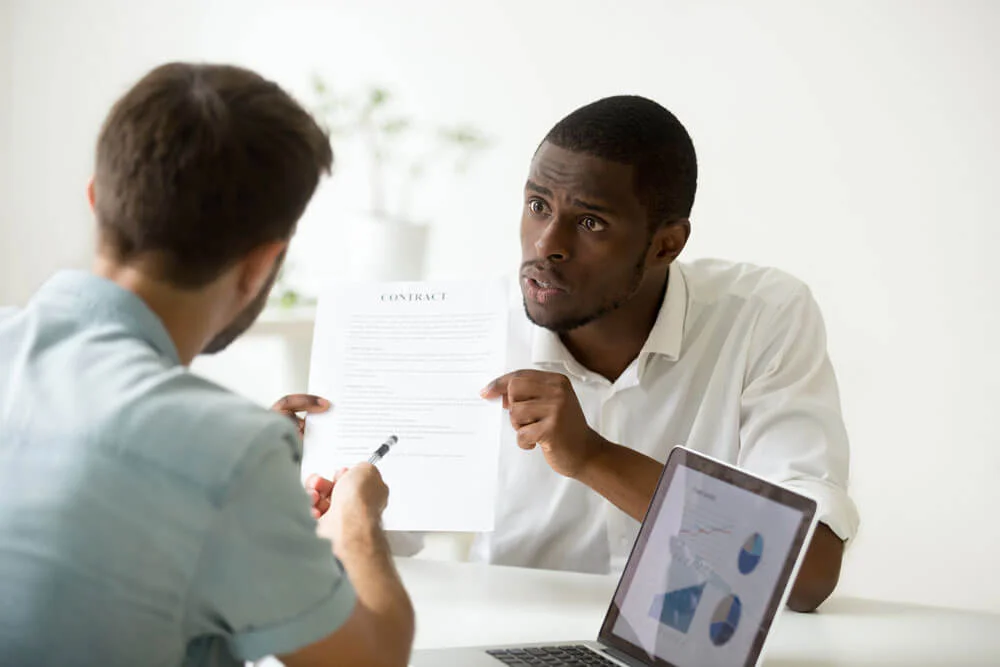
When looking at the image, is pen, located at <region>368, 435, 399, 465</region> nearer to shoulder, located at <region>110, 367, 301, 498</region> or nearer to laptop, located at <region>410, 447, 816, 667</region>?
laptop, located at <region>410, 447, 816, 667</region>

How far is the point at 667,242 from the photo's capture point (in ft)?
5.56

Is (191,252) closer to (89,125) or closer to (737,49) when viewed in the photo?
(737,49)

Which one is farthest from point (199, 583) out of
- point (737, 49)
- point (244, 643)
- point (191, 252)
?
point (737, 49)

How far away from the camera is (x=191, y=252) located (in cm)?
80

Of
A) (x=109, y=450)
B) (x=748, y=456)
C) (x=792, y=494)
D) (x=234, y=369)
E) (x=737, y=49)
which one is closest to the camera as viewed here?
(x=109, y=450)

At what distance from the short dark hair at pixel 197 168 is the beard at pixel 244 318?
0.25ft

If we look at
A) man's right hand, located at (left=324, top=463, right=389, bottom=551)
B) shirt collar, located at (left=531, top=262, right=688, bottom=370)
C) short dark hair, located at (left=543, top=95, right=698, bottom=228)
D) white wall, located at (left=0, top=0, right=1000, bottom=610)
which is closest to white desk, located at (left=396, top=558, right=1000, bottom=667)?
man's right hand, located at (left=324, top=463, right=389, bottom=551)

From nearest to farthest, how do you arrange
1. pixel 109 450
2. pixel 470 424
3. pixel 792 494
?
pixel 109 450 < pixel 792 494 < pixel 470 424

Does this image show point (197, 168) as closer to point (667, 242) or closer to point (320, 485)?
point (320, 485)

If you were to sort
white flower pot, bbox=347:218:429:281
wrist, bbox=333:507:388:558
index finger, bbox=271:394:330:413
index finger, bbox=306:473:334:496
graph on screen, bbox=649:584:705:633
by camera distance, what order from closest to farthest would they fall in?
wrist, bbox=333:507:388:558 < graph on screen, bbox=649:584:705:633 < index finger, bbox=306:473:334:496 < index finger, bbox=271:394:330:413 < white flower pot, bbox=347:218:429:281

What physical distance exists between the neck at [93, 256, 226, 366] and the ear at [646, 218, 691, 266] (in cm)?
97

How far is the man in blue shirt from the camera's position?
27.5 inches

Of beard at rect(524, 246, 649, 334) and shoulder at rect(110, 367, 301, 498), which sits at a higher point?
shoulder at rect(110, 367, 301, 498)

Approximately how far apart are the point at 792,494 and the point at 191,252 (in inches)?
22.9
